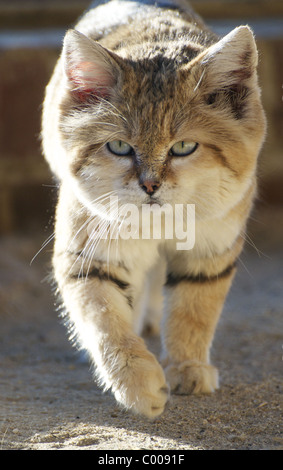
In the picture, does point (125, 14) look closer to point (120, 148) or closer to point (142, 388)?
point (120, 148)

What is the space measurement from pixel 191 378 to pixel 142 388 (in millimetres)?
397

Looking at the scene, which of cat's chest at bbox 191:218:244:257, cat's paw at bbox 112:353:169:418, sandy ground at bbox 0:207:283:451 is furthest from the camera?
cat's chest at bbox 191:218:244:257

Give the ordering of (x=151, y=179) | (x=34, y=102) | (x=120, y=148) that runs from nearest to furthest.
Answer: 1. (x=151, y=179)
2. (x=120, y=148)
3. (x=34, y=102)

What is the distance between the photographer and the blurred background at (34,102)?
15.2ft

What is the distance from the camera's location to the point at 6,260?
4.27 metres

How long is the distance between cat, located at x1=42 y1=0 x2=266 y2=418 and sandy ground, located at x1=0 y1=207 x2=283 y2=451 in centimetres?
12

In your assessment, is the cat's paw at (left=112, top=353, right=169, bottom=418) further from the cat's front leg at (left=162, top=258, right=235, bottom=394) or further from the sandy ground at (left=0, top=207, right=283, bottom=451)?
the cat's front leg at (left=162, top=258, right=235, bottom=394)

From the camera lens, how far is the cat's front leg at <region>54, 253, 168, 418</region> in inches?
86.9

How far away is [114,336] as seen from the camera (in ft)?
7.65

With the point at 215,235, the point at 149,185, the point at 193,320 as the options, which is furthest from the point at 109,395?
the point at 149,185

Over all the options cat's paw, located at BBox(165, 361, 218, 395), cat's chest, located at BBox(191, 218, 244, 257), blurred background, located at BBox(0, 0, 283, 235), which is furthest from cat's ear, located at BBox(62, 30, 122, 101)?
blurred background, located at BBox(0, 0, 283, 235)

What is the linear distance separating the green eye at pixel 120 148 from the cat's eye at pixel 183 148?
0.14 metres

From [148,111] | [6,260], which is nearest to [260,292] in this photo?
[6,260]

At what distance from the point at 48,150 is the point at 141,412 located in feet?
4.10
